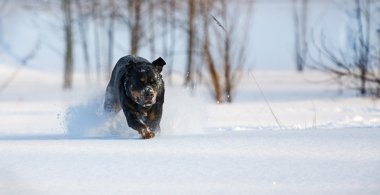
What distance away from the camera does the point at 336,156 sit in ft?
18.5

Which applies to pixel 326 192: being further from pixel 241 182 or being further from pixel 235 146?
pixel 235 146

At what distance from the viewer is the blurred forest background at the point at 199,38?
697 inches

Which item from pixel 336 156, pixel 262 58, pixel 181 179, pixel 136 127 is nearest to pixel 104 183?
pixel 181 179

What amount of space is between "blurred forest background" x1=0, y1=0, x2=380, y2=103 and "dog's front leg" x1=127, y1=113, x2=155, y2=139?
5.66ft

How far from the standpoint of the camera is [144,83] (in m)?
7.57

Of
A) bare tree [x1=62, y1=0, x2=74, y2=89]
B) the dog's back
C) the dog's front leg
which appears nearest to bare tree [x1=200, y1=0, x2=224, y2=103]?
the dog's back

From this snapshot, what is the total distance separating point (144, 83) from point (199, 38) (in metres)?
13.2

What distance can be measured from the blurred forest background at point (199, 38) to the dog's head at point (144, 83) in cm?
132

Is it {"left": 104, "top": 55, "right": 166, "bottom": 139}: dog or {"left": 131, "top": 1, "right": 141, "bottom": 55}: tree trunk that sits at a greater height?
{"left": 104, "top": 55, "right": 166, "bottom": 139}: dog

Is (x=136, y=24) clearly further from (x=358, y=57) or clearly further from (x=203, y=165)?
(x=203, y=165)

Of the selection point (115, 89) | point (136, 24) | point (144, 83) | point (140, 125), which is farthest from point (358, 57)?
point (140, 125)

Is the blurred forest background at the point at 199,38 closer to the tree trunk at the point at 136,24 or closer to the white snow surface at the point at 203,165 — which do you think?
the tree trunk at the point at 136,24

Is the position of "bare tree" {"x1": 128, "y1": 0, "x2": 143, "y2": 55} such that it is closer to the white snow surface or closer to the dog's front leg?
the dog's front leg

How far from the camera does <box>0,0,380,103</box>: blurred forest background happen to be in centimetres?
1771
